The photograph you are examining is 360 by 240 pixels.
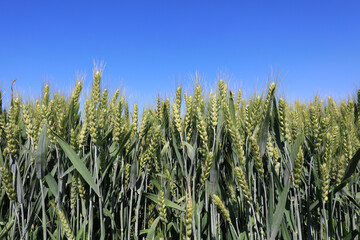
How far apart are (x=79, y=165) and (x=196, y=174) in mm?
592

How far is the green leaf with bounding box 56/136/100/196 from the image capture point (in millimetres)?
1188

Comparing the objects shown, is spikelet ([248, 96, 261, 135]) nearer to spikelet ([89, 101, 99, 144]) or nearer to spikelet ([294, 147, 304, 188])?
spikelet ([294, 147, 304, 188])

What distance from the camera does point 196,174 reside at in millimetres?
1377

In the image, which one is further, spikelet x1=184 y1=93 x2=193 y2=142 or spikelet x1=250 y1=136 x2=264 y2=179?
spikelet x1=184 y1=93 x2=193 y2=142

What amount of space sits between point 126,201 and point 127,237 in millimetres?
182

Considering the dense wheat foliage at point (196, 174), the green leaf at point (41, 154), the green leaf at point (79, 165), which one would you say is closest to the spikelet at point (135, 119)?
the dense wheat foliage at point (196, 174)

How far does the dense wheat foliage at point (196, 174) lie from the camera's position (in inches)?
45.2

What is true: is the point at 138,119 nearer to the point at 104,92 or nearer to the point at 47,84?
the point at 104,92

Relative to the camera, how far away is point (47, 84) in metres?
2.04

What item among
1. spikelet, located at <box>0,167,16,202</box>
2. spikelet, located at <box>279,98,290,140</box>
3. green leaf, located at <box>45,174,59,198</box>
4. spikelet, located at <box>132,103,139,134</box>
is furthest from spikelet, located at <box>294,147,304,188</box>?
spikelet, located at <box>0,167,16,202</box>

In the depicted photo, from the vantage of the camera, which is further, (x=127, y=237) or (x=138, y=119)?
(x=138, y=119)

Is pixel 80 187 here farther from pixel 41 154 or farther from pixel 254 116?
pixel 254 116

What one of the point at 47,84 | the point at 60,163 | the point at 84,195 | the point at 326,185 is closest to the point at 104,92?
the point at 60,163

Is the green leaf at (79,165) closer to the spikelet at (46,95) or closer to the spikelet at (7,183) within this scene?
the spikelet at (7,183)
